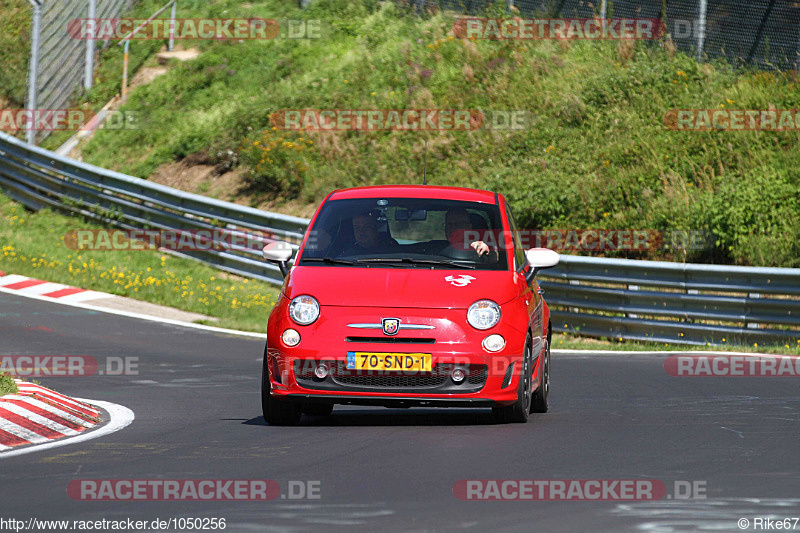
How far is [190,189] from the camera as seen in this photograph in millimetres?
27281

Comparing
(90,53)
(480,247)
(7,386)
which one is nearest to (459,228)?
(480,247)

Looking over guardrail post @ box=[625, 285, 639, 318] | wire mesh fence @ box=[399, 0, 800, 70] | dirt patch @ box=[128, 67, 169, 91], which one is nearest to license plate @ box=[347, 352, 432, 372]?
guardrail post @ box=[625, 285, 639, 318]

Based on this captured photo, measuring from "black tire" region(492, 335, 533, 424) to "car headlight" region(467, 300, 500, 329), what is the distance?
37 centimetres

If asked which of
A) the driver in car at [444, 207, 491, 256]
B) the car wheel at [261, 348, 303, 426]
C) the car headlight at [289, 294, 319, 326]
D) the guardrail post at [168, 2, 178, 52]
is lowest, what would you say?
the car wheel at [261, 348, 303, 426]

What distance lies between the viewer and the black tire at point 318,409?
9987 millimetres

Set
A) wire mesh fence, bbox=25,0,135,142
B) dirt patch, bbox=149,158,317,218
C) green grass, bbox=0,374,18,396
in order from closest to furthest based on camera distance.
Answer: green grass, bbox=0,374,18,396, dirt patch, bbox=149,158,317,218, wire mesh fence, bbox=25,0,135,142

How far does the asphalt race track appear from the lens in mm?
6184

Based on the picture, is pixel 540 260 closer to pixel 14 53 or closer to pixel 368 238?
pixel 368 238

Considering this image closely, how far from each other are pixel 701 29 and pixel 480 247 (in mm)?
16876

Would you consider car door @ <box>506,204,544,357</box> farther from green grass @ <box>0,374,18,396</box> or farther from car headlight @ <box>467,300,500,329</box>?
green grass @ <box>0,374,18,396</box>

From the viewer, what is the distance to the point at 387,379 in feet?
30.0

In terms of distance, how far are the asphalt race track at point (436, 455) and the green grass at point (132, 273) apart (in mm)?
6882

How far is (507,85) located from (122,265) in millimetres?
8880

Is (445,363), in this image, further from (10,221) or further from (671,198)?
(10,221)
